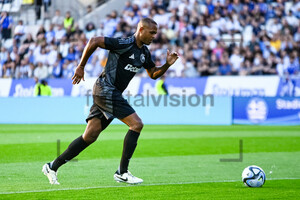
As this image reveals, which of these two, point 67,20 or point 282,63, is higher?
point 67,20

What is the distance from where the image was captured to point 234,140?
16031 mm

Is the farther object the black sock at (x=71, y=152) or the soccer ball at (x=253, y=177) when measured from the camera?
the black sock at (x=71, y=152)

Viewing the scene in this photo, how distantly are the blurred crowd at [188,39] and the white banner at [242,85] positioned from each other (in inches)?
19.3

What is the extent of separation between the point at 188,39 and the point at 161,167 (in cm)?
1704

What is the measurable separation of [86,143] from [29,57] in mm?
21660

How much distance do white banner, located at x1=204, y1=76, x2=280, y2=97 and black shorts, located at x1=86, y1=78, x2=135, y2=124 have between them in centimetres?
1648

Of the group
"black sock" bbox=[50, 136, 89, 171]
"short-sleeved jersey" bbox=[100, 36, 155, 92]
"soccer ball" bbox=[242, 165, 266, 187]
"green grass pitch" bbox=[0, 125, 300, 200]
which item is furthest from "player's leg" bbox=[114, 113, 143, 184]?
"soccer ball" bbox=[242, 165, 266, 187]

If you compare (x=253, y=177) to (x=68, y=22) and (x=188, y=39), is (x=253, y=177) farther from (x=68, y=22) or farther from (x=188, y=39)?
(x=68, y=22)

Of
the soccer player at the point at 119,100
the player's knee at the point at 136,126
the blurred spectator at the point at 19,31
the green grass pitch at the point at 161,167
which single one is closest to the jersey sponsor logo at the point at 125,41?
the soccer player at the point at 119,100

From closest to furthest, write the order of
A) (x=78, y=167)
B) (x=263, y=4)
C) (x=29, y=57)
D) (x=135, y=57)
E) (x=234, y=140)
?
(x=135, y=57) → (x=78, y=167) → (x=234, y=140) → (x=263, y=4) → (x=29, y=57)

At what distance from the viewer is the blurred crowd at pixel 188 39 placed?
82.2 feet

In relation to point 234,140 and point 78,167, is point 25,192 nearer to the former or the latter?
point 78,167

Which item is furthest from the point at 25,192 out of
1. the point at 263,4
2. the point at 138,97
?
the point at 263,4

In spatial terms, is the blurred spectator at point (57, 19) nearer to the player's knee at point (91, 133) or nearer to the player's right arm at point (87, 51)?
the player's knee at point (91, 133)
